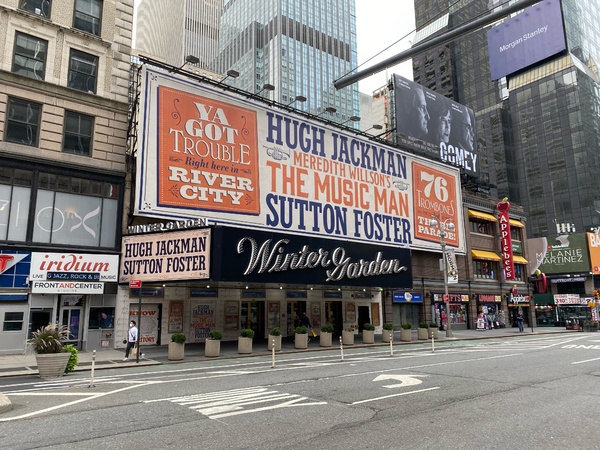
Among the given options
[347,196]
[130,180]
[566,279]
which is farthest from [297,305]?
[566,279]

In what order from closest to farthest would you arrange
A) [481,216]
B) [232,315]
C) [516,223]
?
[232,315], [481,216], [516,223]

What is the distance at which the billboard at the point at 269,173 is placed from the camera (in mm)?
26625

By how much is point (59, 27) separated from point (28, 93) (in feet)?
14.7

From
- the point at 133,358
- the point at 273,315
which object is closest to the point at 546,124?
the point at 273,315

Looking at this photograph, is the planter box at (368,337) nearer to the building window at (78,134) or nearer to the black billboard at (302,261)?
the black billboard at (302,261)

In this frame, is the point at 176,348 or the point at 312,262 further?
the point at 312,262

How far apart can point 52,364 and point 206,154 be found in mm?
15789

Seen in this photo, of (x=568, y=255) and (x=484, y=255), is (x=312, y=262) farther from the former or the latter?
(x=568, y=255)

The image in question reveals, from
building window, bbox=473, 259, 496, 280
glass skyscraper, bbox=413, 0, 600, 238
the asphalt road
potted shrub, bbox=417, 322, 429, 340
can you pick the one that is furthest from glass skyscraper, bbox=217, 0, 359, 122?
the asphalt road

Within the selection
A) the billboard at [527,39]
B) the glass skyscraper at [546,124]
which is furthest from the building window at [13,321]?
the billboard at [527,39]

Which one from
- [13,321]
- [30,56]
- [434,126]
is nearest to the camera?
[13,321]

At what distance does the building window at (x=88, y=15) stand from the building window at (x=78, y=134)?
5474 millimetres

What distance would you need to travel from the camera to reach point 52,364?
15.5 metres

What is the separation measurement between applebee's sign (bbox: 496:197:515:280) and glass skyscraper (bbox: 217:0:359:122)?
98183 millimetres
